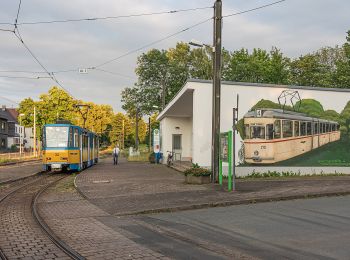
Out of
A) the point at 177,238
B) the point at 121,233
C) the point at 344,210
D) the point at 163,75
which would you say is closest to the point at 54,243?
the point at 121,233

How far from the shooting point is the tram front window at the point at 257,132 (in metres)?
22.0

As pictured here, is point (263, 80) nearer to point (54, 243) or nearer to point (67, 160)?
point (67, 160)

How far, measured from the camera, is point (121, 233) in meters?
8.78

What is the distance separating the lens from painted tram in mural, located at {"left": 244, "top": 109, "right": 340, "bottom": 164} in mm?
22078

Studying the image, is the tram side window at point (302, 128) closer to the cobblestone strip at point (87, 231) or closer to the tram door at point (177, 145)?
the cobblestone strip at point (87, 231)

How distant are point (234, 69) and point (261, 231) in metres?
51.1

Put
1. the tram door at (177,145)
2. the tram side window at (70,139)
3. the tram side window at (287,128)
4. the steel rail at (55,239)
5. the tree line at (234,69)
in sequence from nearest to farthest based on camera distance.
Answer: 1. the steel rail at (55,239)
2. the tram side window at (287,128)
3. the tram side window at (70,139)
4. the tram door at (177,145)
5. the tree line at (234,69)

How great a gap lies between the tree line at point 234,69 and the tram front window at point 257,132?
91.6ft

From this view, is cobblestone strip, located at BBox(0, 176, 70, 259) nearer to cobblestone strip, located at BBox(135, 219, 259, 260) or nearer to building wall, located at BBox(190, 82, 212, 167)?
cobblestone strip, located at BBox(135, 219, 259, 260)

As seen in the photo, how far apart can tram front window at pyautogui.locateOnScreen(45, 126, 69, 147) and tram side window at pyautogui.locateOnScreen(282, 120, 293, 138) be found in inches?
514

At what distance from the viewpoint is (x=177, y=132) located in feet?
126

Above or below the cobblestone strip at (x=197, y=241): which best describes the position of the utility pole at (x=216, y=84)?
above

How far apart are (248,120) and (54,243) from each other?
51.7 feet

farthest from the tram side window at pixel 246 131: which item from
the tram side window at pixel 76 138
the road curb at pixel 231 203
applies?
the tram side window at pixel 76 138
